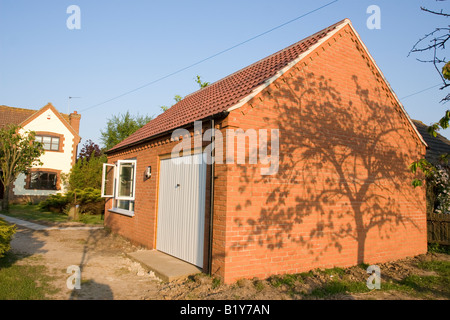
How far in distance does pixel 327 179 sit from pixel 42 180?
83.0 feet

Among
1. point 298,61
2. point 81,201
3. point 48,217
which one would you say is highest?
point 298,61

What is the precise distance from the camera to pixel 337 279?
6.55 meters

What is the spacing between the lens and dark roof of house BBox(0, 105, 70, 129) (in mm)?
26466

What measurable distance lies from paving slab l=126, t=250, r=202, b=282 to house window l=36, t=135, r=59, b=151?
22.3 meters

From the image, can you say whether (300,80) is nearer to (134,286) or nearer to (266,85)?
(266,85)

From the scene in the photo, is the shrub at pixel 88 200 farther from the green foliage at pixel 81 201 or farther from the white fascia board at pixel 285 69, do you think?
the white fascia board at pixel 285 69

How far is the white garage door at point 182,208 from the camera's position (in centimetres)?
699

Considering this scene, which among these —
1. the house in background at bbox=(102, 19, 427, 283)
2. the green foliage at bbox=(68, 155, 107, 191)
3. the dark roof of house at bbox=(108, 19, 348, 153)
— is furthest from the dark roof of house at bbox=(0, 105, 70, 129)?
the house in background at bbox=(102, 19, 427, 283)

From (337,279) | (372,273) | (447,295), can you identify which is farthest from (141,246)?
(447,295)

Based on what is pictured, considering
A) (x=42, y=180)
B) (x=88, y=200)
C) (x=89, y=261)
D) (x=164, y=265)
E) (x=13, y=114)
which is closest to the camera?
(x=164, y=265)

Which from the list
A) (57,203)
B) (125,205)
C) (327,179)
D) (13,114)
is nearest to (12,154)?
(57,203)

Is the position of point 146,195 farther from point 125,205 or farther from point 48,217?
point 48,217

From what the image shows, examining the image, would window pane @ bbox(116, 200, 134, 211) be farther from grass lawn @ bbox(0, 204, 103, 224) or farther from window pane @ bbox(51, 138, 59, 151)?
window pane @ bbox(51, 138, 59, 151)

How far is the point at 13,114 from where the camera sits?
1079 inches
